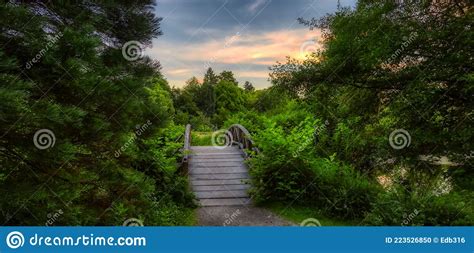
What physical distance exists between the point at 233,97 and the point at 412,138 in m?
40.5

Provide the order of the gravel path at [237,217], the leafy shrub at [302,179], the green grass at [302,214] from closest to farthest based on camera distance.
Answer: the gravel path at [237,217]
the green grass at [302,214]
the leafy shrub at [302,179]

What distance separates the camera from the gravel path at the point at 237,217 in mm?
8984

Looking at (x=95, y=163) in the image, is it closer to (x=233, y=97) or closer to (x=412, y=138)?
(x=412, y=138)

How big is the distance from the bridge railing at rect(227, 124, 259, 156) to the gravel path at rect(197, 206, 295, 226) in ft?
9.04

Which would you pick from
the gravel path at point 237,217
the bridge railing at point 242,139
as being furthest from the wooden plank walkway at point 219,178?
the bridge railing at point 242,139

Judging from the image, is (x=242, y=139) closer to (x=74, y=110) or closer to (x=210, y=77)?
→ (x=74, y=110)

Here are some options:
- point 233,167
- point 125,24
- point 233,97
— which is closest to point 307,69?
point 125,24

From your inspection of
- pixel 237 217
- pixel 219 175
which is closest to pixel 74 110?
pixel 237 217

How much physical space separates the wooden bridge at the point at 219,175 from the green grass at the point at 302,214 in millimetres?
847

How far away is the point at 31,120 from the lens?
14.4 feet

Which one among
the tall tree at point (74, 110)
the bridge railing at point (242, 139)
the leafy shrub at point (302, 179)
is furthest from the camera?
the bridge railing at point (242, 139)

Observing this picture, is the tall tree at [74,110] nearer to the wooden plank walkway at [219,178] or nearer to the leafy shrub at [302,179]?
the wooden plank walkway at [219,178]

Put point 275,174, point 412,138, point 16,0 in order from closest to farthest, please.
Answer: point 16,0
point 412,138
point 275,174

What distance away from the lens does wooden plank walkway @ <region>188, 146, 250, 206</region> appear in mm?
10609
